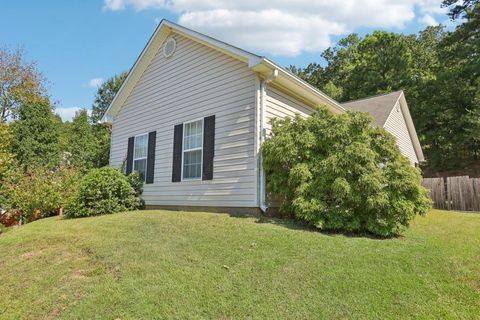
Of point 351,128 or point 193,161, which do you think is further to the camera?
point 193,161

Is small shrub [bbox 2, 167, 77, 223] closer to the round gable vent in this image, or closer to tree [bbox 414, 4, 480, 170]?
the round gable vent

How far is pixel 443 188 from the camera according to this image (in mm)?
14453

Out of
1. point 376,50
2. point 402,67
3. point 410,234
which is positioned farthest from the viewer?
point 376,50

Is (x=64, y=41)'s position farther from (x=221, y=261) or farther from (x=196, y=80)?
(x=221, y=261)

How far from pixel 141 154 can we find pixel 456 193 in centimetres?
1352

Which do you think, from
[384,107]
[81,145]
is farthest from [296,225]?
[81,145]

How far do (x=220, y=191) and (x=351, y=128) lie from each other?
364 cm

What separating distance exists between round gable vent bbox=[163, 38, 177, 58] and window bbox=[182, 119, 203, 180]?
286cm

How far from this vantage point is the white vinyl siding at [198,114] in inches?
319

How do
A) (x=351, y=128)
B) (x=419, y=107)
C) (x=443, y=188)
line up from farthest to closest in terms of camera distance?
(x=419, y=107) → (x=443, y=188) → (x=351, y=128)

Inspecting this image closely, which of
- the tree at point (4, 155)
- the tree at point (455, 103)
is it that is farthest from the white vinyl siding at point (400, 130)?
the tree at point (4, 155)

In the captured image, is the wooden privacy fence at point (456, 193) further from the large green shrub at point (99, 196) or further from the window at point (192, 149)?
the large green shrub at point (99, 196)

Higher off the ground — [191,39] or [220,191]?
[191,39]

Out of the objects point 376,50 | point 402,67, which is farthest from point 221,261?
point 376,50
